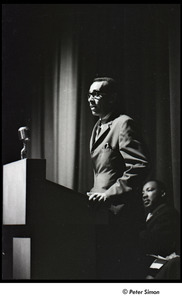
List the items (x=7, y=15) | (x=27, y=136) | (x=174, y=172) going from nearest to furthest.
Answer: (x=27, y=136) → (x=174, y=172) → (x=7, y=15)

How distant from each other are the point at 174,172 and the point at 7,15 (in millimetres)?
1484

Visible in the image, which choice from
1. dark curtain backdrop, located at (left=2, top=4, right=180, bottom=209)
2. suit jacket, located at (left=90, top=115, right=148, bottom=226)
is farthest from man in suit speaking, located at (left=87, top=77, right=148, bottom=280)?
dark curtain backdrop, located at (left=2, top=4, right=180, bottom=209)

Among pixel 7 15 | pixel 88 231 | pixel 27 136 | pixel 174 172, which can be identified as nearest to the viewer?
pixel 88 231

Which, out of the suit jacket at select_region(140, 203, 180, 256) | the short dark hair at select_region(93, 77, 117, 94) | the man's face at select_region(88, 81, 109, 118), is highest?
the short dark hair at select_region(93, 77, 117, 94)

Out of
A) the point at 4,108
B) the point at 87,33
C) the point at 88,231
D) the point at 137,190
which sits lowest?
the point at 88,231

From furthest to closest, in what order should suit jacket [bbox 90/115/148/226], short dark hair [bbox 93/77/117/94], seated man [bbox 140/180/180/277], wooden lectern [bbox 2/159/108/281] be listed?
short dark hair [bbox 93/77/117/94] < seated man [bbox 140/180/180/277] < suit jacket [bbox 90/115/148/226] < wooden lectern [bbox 2/159/108/281]

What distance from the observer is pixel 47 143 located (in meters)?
3.38

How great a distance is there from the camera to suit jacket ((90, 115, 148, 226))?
8.37ft

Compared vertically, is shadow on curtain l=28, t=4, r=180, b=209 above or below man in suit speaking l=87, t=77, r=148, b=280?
above

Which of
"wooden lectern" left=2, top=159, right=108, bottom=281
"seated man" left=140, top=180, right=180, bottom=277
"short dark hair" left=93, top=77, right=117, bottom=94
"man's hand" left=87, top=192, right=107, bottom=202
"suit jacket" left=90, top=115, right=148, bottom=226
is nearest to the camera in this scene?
"wooden lectern" left=2, top=159, right=108, bottom=281

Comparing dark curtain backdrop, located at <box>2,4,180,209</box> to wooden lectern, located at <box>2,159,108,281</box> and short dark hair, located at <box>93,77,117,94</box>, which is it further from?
wooden lectern, located at <box>2,159,108,281</box>

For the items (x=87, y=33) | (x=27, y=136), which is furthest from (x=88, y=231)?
(x=87, y=33)

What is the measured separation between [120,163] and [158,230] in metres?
0.43

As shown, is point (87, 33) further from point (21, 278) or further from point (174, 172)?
point (21, 278)
